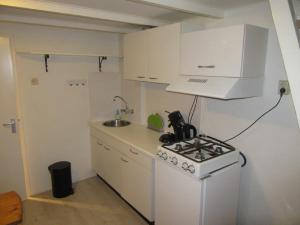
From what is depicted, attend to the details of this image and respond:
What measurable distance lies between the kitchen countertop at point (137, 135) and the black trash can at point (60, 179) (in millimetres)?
712

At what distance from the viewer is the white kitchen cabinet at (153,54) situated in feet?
7.28

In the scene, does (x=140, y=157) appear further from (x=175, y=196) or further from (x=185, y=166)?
(x=185, y=166)

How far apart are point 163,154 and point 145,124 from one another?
1.35 metres

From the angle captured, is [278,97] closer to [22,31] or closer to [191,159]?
[191,159]

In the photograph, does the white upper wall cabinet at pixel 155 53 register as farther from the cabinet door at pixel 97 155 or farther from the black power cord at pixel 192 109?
the cabinet door at pixel 97 155

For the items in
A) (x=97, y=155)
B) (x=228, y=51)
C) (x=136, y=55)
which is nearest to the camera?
(x=228, y=51)

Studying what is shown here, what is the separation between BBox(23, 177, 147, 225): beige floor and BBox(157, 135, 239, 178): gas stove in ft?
3.46

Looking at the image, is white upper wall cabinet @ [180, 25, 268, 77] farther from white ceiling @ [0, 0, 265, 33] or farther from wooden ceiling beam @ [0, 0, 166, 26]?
wooden ceiling beam @ [0, 0, 166, 26]

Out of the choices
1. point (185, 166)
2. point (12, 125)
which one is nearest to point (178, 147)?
point (185, 166)

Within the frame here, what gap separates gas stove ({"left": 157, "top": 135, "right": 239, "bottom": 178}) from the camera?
1754 millimetres

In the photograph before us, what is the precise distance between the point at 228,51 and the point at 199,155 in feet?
2.91

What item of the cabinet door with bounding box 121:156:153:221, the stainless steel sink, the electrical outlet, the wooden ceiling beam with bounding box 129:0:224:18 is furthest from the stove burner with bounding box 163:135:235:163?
the stainless steel sink

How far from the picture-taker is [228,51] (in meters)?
1.73

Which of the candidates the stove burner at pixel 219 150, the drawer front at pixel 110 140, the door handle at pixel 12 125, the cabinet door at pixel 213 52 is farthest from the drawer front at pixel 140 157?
the door handle at pixel 12 125
